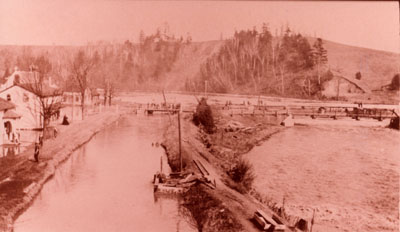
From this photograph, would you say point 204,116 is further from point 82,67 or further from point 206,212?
point 82,67

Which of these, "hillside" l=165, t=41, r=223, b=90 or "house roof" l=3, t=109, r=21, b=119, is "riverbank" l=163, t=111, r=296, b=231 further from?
"house roof" l=3, t=109, r=21, b=119

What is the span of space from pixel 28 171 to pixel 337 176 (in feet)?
28.2

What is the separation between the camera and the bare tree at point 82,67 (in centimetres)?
1077

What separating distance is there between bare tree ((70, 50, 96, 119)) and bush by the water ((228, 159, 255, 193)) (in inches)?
209

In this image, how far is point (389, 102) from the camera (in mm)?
9672

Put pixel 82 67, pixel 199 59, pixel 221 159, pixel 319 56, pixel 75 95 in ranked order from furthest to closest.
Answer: pixel 75 95
pixel 82 67
pixel 221 159
pixel 319 56
pixel 199 59

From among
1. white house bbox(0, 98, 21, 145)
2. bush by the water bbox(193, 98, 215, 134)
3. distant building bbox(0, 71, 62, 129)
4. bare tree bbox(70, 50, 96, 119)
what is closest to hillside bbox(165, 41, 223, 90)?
bush by the water bbox(193, 98, 215, 134)

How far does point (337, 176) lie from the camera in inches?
398

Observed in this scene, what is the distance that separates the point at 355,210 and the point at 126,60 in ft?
24.5

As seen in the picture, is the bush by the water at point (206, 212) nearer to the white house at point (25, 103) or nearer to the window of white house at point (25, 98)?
the white house at point (25, 103)

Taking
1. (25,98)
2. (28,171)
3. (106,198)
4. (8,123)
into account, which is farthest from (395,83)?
(8,123)

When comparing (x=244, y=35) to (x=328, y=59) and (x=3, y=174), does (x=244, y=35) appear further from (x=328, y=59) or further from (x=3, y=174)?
(x=3, y=174)

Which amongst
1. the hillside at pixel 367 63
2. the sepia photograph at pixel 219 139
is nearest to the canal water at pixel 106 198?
the sepia photograph at pixel 219 139

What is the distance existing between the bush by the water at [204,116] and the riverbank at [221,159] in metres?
0.21
